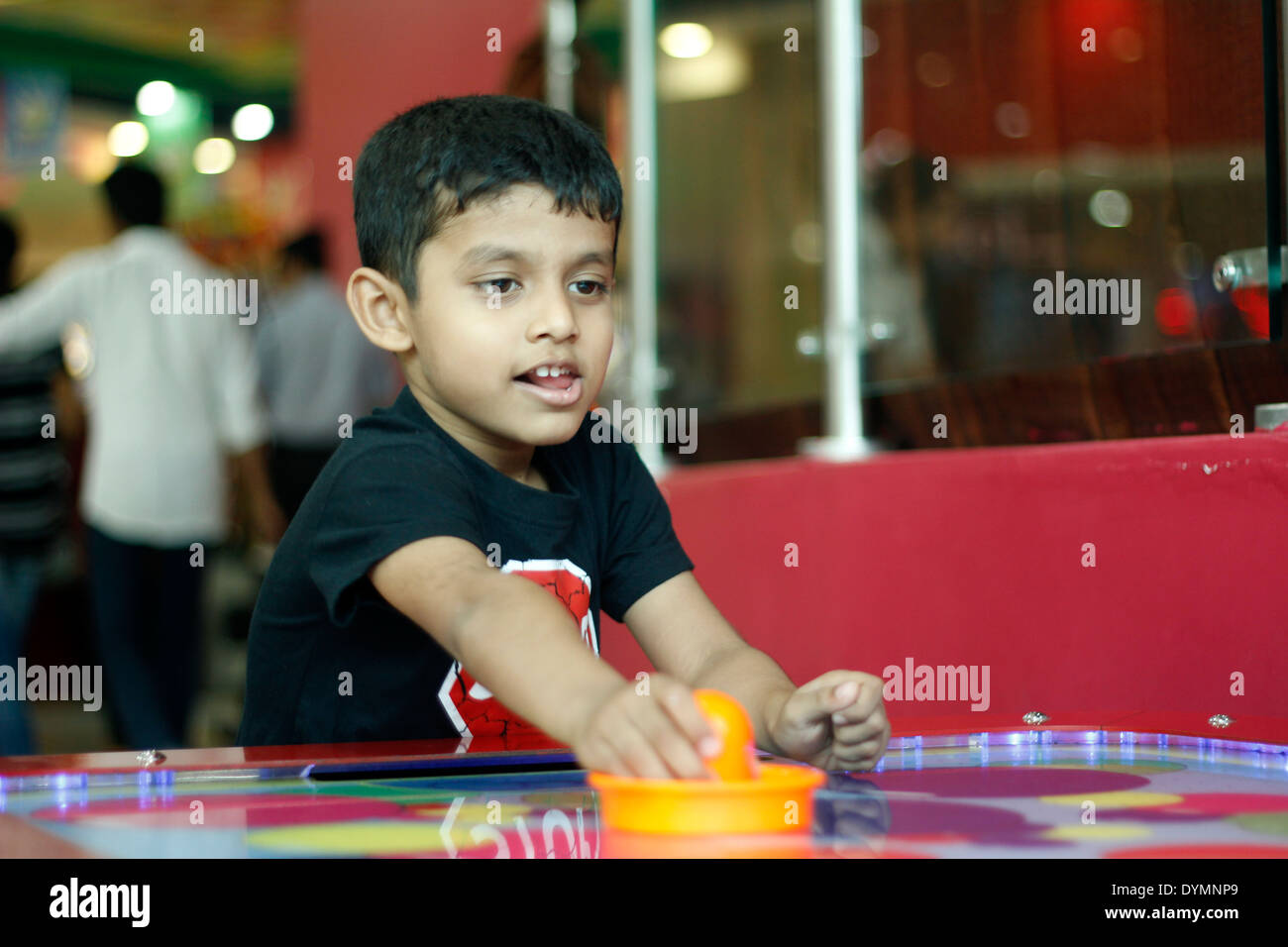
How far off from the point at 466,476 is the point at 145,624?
2.76m

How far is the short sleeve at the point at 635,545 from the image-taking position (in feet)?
5.14

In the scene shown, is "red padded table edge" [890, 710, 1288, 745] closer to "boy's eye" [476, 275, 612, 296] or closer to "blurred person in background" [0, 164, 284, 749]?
"boy's eye" [476, 275, 612, 296]

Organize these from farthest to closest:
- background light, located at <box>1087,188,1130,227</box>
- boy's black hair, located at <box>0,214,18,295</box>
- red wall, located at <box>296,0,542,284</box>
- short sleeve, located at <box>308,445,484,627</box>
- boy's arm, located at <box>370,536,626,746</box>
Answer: red wall, located at <box>296,0,542,284</box>, boy's black hair, located at <box>0,214,18,295</box>, background light, located at <box>1087,188,1130,227</box>, short sleeve, located at <box>308,445,484,627</box>, boy's arm, located at <box>370,536,626,746</box>

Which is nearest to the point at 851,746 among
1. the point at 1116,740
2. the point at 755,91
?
the point at 1116,740

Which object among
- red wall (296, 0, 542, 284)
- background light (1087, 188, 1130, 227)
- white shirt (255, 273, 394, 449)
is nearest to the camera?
background light (1087, 188, 1130, 227)

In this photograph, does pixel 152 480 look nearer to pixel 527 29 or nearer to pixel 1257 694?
pixel 527 29

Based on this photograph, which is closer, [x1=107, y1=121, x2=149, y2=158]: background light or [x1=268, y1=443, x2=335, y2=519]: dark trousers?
[x1=268, y1=443, x2=335, y2=519]: dark trousers

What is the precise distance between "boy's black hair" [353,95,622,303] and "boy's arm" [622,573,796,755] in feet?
1.29

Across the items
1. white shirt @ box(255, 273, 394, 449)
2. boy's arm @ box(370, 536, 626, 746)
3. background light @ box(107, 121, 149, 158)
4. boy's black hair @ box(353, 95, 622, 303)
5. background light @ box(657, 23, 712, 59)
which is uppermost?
background light @ box(107, 121, 149, 158)

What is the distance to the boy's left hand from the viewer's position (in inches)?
42.5

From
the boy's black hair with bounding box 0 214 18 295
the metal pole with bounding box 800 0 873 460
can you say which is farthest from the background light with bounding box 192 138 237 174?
the metal pole with bounding box 800 0 873 460

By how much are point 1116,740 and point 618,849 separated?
1.81 ft

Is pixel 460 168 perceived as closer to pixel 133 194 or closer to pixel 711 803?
pixel 711 803
